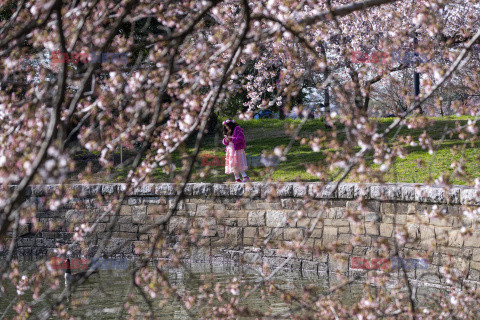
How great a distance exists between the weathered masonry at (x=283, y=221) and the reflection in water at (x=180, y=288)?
294 mm

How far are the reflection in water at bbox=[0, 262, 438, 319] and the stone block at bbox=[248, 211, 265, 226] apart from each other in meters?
0.73

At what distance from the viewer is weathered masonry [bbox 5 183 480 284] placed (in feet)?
24.5

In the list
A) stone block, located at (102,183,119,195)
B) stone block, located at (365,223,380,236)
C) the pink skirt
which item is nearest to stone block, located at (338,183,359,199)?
stone block, located at (365,223,380,236)

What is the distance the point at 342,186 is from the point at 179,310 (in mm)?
2723

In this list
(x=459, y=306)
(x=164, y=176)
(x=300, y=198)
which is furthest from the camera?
(x=164, y=176)

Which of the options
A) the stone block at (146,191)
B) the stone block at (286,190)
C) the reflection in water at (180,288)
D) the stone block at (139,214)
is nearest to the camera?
the reflection in water at (180,288)

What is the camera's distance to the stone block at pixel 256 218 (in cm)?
961

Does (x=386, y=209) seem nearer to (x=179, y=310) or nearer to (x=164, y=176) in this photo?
(x=179, y=310)

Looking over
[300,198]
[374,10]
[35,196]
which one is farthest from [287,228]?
[374,10]

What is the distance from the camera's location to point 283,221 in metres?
9.19


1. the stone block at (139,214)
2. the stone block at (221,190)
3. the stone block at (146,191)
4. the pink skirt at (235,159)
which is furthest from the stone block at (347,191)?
the stone block at (139,214)

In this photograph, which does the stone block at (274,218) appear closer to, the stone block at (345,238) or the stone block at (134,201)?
the stone block at (345,238)

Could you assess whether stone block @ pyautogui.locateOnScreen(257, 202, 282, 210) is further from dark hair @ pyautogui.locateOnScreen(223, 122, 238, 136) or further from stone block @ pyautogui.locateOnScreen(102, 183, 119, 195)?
stone block @ pyautogui.locateOnScreen(102, 183, 119, 195)

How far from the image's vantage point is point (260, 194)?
937 cm
